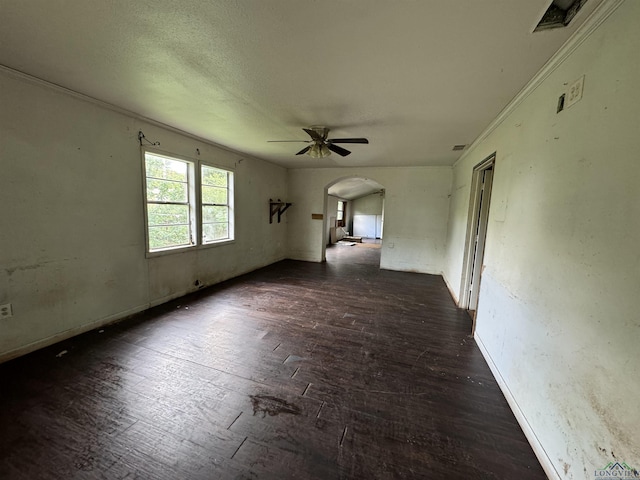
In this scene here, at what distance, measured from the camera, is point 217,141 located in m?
4.02

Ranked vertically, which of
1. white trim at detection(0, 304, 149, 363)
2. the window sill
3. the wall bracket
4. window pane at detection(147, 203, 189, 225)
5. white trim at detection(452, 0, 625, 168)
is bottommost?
white trim at detection(0, 304, 149, 363)

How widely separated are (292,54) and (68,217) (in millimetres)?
2726

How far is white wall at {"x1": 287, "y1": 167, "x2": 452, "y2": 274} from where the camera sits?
551 centimetres

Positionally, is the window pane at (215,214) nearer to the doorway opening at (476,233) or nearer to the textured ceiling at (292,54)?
the textured ceiling at (292,54)

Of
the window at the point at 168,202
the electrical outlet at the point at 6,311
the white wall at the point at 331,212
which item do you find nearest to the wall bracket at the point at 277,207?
the window at the point at 168,202

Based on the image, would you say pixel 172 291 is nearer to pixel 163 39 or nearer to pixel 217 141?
pixel 217 141

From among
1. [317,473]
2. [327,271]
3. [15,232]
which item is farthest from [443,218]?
[15,232]

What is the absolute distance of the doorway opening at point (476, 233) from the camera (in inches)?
131

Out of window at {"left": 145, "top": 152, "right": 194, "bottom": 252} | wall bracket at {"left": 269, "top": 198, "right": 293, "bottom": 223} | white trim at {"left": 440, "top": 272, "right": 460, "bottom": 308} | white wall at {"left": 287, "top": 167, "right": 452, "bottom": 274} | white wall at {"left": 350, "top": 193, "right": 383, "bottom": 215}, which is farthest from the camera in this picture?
white wall at {"left": 350, "top": 193, "right": 383, "bottom": 215}

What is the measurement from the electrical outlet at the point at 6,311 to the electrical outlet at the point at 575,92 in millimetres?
4482

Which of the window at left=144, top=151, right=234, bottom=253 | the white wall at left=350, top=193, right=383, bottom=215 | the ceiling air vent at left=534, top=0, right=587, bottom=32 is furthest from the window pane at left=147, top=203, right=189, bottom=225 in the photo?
the white wall at left=350, top=193, right=383, bottom=215

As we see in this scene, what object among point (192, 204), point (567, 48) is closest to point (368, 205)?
point (192, 204)

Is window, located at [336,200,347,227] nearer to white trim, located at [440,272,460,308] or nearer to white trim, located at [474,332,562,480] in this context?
white trim, located at [440,272,460,308]

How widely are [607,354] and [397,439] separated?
46.3 inches
